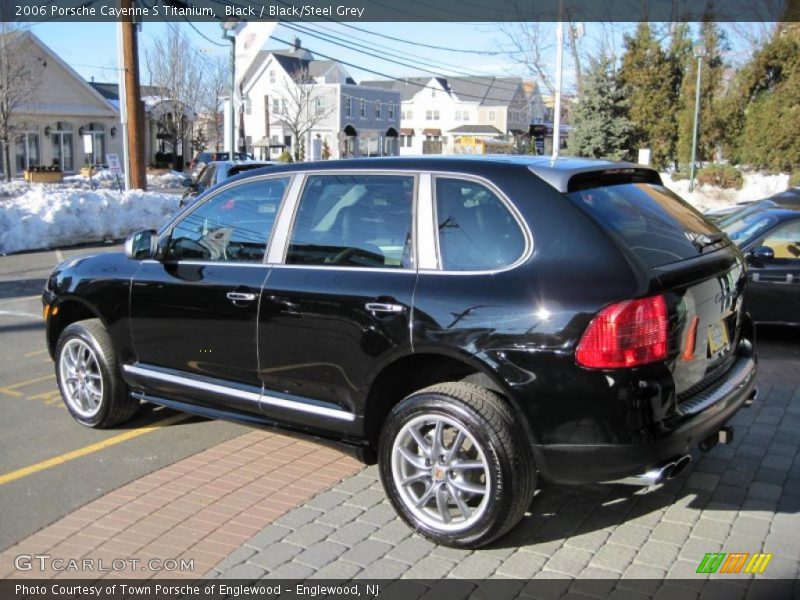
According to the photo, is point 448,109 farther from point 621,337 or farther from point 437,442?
point 621,337

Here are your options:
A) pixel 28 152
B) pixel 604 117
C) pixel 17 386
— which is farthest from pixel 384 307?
pixel 28 152

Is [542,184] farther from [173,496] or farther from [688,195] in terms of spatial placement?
[688,195]

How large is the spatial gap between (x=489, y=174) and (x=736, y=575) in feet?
7.06

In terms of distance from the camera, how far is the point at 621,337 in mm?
3225

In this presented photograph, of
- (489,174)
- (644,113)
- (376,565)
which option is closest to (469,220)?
(489,174)

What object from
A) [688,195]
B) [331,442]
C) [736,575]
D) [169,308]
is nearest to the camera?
[736,575]

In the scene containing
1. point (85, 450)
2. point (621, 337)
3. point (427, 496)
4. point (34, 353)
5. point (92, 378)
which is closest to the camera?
point (621, 337)

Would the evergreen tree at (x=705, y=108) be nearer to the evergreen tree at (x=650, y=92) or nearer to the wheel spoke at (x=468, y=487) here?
the evergreen tree at (x=650, y=92)

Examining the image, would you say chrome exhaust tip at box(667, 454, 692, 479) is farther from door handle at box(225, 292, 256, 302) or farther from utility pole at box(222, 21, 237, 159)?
utility pole at box(222, 21, 237, 159)

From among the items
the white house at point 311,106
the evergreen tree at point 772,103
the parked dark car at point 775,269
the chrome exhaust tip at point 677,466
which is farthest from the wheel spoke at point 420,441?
the white house at point 311,106

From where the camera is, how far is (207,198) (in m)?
4.75

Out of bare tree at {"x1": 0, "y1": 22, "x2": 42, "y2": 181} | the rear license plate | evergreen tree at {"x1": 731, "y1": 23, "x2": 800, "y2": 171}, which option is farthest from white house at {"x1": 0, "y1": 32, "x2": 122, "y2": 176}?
the rear license plate

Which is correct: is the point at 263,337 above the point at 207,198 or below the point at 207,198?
below

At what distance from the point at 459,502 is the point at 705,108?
29291 millimetres
